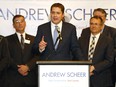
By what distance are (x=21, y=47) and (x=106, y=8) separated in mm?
1925

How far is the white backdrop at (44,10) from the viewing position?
6.31 m

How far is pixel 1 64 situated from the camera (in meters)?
4.98

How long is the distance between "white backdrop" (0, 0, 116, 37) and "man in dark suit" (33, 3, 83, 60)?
58.1 inches

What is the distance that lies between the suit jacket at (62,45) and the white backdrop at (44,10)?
1467 millimetres

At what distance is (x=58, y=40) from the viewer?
15.7ft

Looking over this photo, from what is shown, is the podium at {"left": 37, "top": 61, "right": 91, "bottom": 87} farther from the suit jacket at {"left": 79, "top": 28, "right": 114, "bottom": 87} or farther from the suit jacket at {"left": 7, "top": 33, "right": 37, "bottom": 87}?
the suit jacket at {"left": 7, "top": 33, "right": 37, "bottom": 87}

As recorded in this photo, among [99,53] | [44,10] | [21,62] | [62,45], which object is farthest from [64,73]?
[44,10]

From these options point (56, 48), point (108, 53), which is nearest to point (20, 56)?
point (56, 48)

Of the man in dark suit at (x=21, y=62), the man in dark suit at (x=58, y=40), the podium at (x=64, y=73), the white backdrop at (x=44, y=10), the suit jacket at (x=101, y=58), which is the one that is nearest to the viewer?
the podium at (x=64, y=73)

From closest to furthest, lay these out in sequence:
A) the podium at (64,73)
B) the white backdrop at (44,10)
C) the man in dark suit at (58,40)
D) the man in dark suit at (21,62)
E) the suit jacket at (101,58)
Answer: the podium at (64,73), the man in dark suit at (58,40), the suit jacket at (101,58), the man in dark suit at (21,62), the white backdrop at (44,10)

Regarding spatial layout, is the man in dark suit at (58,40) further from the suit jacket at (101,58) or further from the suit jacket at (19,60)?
the suit jacket at (19,60)

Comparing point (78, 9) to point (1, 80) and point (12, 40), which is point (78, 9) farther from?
point (1, 80)

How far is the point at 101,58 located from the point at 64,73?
1507mm

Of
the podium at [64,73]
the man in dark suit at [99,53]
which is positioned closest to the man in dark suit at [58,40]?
the man in dark suit at [99,53]
